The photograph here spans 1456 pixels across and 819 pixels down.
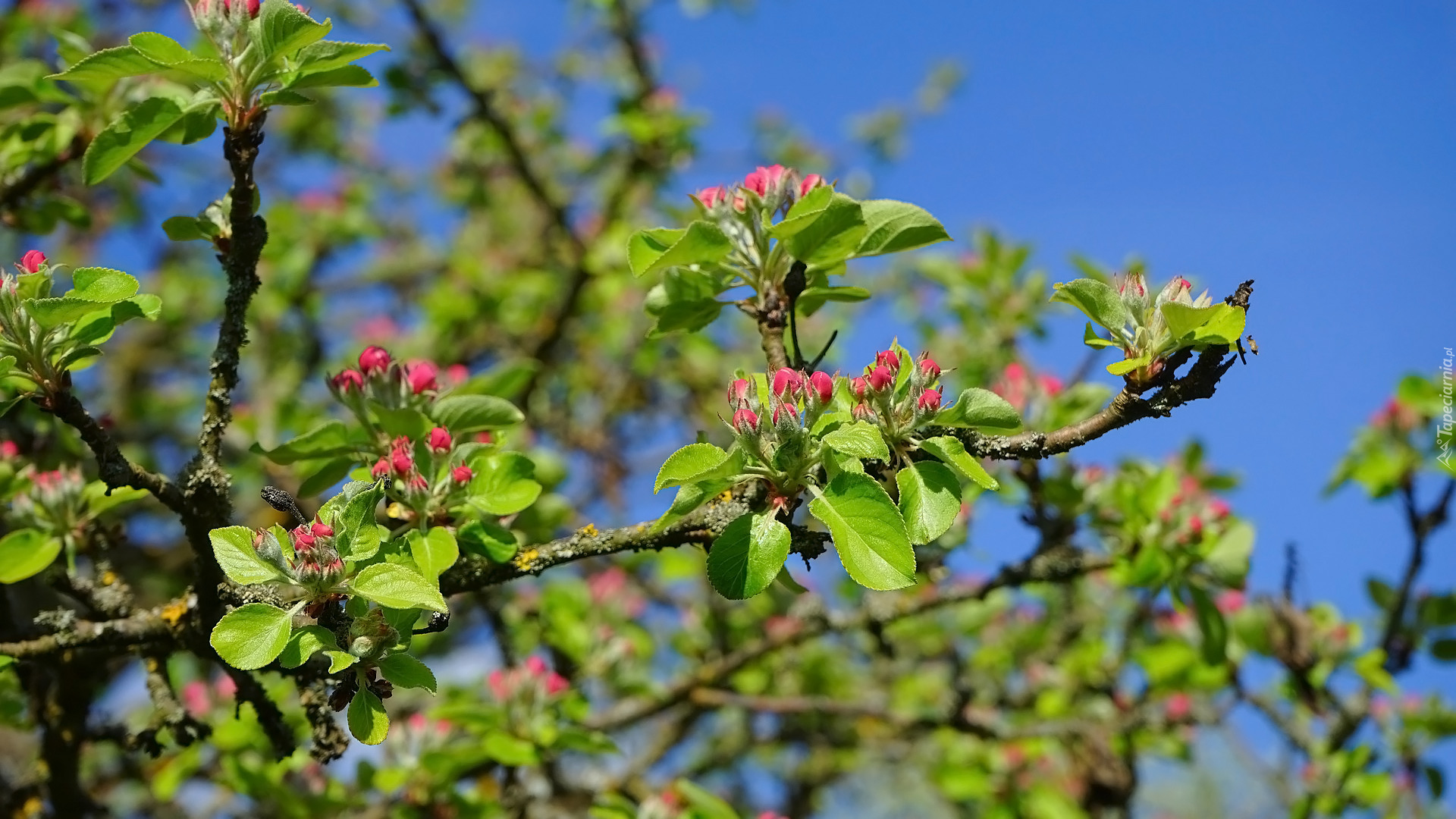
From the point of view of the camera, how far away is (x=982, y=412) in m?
1.56

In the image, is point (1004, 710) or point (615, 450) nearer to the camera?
point (1004, 710)

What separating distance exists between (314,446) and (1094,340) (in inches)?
53.8

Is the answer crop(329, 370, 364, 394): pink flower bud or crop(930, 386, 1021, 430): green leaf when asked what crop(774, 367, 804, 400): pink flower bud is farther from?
crop(329, 370, 364, 394): pink flower bud

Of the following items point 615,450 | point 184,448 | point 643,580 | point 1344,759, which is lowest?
point 1344,759

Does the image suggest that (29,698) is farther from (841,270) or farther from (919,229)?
(919,229)

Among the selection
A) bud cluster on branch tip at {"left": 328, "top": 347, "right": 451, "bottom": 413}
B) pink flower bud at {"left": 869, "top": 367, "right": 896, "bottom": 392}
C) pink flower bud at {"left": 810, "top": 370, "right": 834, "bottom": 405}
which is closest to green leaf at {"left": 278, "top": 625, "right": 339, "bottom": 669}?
bud cluster on branch tip at {"left": 328, "top": 347, "right": 451, "bottom": 413}

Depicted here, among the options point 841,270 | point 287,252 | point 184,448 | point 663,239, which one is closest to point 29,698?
point 663,239

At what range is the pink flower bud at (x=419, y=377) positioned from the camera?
1849 millimetres

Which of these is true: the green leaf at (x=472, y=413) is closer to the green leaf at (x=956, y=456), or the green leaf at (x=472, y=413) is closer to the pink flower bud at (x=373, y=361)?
the pink flower bud at (x=373, y=361)

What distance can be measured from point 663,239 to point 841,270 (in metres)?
0.37

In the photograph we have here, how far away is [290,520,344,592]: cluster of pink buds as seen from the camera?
1.36 m

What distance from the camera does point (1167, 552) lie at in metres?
2.46

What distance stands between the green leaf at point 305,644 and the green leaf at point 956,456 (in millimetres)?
939

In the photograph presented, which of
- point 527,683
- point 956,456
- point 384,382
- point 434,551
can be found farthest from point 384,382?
point 527,683
